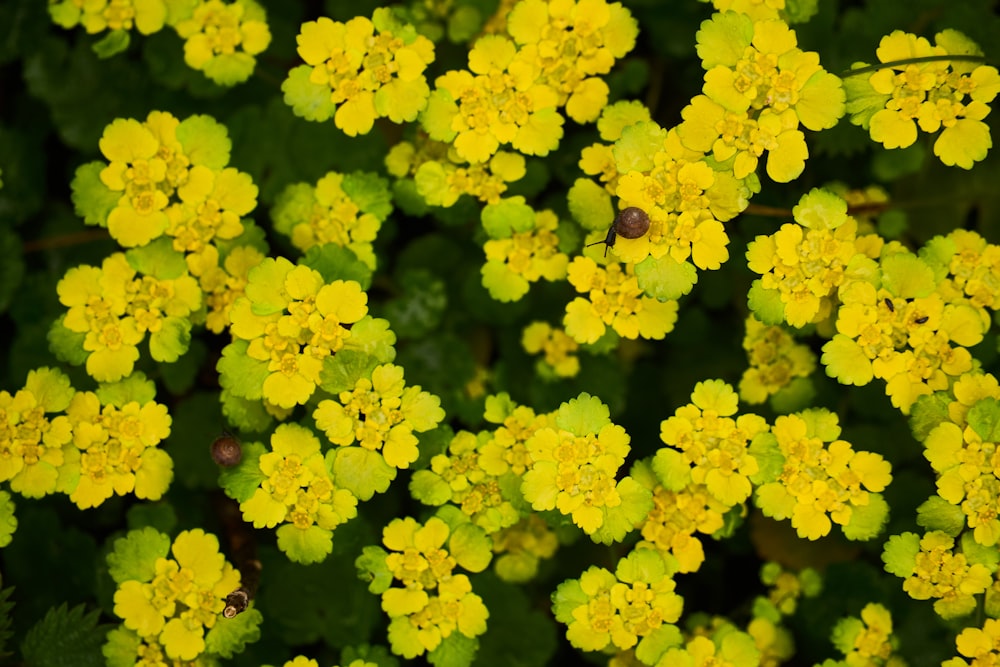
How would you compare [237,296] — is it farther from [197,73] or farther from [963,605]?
[963,605]

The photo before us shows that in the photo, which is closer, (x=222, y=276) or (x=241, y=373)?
(x=241, y=373)

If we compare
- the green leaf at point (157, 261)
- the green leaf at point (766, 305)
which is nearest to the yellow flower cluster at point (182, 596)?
the green leaf at point (157, 261)

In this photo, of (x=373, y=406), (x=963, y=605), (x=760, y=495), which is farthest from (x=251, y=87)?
(x=963, y=605)

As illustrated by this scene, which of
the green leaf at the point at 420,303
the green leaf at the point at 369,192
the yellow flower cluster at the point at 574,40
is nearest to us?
the yellow flower cluster at the point at 574,40

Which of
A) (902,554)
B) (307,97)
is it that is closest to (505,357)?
(307,97)

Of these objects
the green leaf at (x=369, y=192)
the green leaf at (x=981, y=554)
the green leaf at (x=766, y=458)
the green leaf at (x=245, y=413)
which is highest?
the green leaf at (x=369, y=192)

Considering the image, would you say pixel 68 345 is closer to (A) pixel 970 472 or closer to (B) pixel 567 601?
(B) pixel 567 601

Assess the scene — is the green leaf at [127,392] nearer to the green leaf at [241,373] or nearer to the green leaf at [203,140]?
the green leaf at [241,373]
